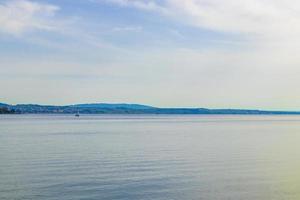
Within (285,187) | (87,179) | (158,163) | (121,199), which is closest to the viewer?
(121,199)

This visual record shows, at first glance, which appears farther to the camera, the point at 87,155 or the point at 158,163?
the point at 87,155

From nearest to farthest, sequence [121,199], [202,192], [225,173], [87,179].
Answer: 1. [121,199]
2. [202,192]
3. [87,179]
4. [225,173]

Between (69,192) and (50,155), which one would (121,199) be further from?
(50,155)

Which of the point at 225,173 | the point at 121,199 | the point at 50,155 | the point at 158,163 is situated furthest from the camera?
the point at 50,155

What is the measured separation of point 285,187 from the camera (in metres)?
23.2

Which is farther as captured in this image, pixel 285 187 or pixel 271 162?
pixel 271 162

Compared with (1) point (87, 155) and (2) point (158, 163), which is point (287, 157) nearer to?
(2) point (158, 163)

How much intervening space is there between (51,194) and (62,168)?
8075mm

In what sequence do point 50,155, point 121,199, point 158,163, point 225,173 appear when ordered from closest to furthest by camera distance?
point 121,199, point 225,173, point 158,163, point 50,155

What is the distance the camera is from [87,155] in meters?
36.4

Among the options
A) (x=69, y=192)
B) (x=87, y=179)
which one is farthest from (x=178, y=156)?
(x=69, y=192)

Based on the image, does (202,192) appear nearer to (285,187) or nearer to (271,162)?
(285,187)

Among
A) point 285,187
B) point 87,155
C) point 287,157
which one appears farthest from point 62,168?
point 287,157

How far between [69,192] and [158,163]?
1126 cm
